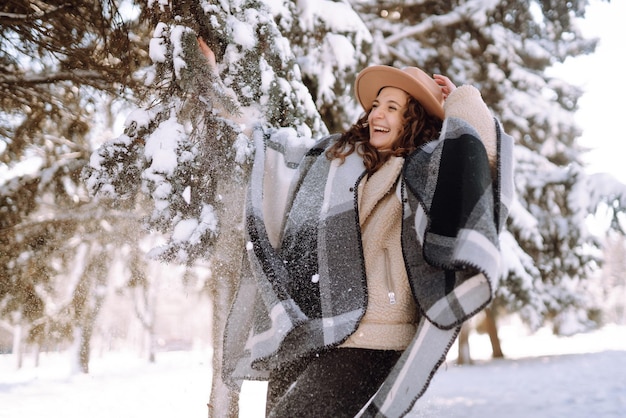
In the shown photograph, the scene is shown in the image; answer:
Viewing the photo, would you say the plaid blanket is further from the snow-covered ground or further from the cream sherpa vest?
the snow-covered ground

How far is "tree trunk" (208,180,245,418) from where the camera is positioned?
327 centimetres

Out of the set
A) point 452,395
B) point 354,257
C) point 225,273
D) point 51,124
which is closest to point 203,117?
point 225,273

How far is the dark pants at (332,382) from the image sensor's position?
1768mm

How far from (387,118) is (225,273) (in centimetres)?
210

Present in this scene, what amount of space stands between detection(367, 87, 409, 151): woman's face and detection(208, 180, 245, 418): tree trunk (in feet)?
3.84

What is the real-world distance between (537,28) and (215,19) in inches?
303

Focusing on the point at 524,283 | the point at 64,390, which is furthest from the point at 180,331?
the point at 524,283

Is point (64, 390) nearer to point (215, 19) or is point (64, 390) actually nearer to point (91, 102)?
point (91, 102)

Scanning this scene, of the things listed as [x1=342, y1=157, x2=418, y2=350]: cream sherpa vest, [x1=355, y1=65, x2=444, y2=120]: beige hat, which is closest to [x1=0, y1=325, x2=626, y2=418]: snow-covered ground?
[x1=342, y1=157, x2=418, y2=350]: cream sherpa vest

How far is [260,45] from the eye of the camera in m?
3.35

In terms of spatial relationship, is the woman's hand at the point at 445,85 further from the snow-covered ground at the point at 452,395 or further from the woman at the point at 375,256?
the snow-covered ground at the point at 452,395

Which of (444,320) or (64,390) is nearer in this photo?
(444,320)

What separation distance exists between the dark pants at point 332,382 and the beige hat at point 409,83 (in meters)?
1.00

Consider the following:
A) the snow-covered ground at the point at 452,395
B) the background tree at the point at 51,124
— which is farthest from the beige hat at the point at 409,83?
the snow-covered ground at the point at 452,395
